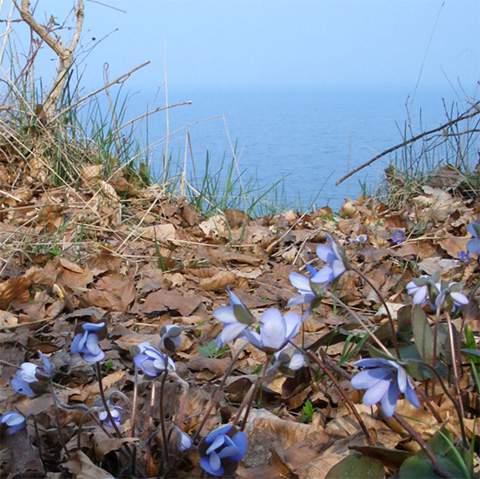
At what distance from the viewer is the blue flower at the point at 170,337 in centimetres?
95

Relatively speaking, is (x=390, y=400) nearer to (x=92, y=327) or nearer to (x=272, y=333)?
(x=272, y=333)

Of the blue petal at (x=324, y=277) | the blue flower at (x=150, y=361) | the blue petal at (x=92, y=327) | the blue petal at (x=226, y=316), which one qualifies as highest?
the blue petal at (x=324, y=277)

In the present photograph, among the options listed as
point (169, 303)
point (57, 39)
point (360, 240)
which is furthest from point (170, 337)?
point (57, 39)

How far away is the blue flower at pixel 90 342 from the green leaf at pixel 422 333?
410 millimetres

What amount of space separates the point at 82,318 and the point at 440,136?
241 cm

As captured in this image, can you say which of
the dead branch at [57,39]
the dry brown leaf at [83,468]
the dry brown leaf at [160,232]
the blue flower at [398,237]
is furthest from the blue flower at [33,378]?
the dead branch at [57,39]

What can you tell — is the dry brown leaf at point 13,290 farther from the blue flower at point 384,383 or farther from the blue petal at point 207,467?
the blue flower at point 384,383

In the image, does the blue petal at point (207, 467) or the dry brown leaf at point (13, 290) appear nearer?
the blue petal at point (207, 467)

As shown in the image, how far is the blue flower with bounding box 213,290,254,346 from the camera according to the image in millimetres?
877

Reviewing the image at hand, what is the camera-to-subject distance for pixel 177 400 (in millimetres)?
1235

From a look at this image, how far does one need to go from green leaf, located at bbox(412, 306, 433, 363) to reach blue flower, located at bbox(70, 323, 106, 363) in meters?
0.41

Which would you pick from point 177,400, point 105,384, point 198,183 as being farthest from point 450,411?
point 198,183

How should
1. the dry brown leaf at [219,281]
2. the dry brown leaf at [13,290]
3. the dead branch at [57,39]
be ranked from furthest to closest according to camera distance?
the dead branch at [57,39], the dry brown leaf at [219,281], the dry brown leaf at [13,290]

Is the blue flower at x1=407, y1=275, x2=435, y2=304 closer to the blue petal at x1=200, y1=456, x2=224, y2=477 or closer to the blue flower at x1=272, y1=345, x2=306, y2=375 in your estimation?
the blue flower at x1=272, y1=345, x2=306, y2=375
